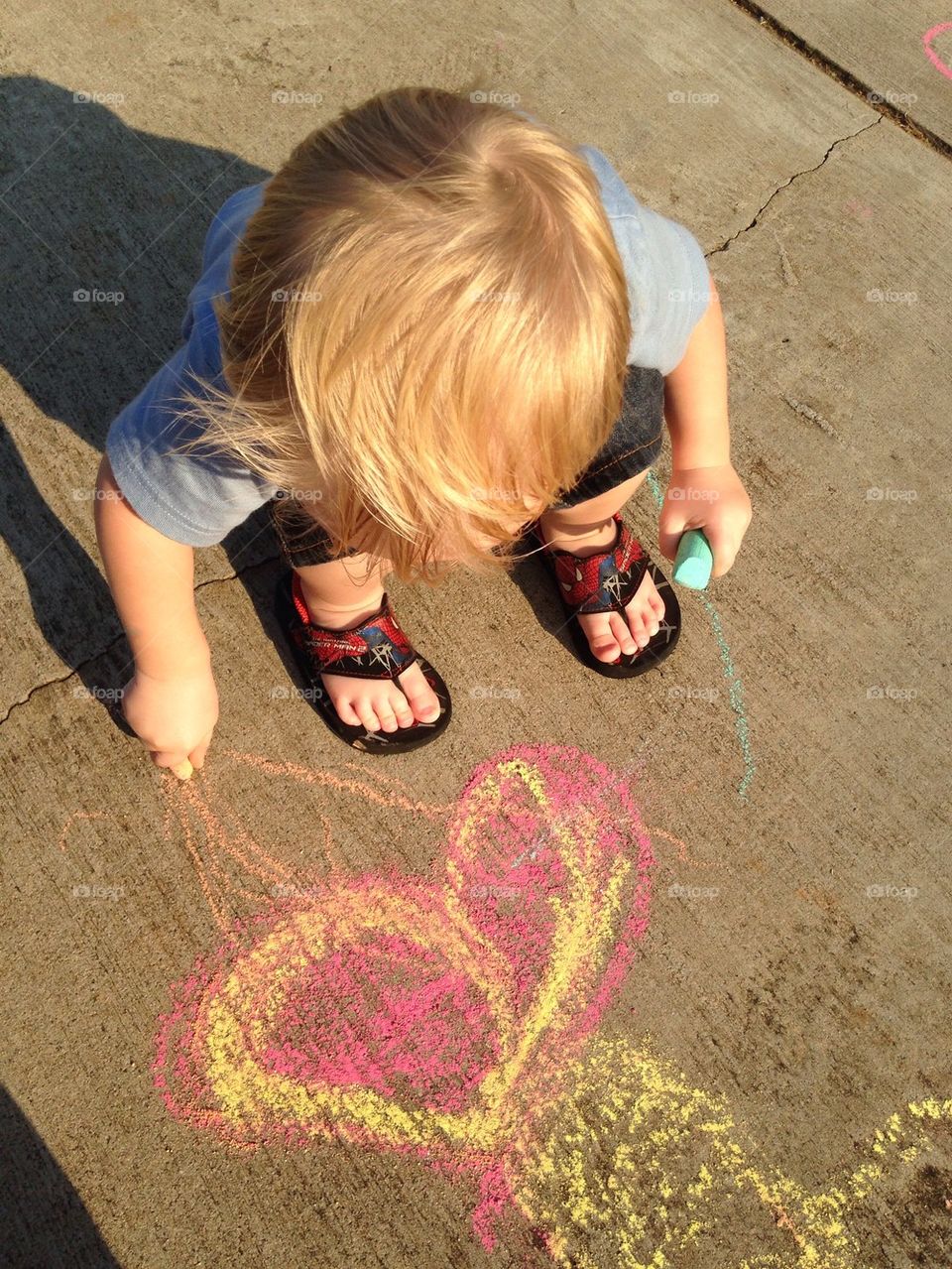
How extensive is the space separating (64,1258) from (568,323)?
1.53 meters

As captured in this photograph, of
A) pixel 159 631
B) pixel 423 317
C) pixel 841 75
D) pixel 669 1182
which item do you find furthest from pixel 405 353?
pixel 841 75

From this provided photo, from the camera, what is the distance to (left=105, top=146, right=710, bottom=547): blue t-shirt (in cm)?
131

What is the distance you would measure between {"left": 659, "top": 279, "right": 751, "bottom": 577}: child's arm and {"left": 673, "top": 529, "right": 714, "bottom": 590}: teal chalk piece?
23mm

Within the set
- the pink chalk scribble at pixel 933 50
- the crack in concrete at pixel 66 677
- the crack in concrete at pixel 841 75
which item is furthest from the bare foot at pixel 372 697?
the pink chalk scribble at pixel 933 50

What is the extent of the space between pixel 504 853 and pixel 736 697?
21.7 inches

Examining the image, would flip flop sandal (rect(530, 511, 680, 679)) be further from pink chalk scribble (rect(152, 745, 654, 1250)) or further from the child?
the child

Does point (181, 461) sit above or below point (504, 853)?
above

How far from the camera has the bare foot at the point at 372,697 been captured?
1.78 metres

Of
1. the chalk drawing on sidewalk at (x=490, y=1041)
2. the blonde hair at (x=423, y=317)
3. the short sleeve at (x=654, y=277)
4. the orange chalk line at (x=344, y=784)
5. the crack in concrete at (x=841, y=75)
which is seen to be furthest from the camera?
the crack in concrete at (x=841, y=75)

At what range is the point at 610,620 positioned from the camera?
1861 millimetres

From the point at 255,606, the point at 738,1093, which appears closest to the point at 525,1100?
the point at 738,1093

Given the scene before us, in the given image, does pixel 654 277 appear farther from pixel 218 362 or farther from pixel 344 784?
pixel 344 784

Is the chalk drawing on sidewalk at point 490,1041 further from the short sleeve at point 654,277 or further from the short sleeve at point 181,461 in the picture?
the short sleeve at point 654,277

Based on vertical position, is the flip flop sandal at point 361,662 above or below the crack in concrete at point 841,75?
below
